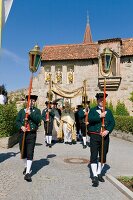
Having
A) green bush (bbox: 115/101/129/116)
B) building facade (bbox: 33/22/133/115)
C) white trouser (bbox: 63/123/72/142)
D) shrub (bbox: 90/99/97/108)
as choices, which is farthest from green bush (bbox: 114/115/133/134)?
building facade (bbox: 33/22/133/115)

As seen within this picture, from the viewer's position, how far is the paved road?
6.30 meters

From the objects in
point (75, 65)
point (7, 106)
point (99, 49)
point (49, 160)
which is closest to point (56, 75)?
point (75, 65)

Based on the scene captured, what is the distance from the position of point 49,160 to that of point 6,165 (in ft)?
5.56

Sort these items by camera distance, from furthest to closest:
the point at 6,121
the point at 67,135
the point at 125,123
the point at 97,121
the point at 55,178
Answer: the point at 125,123 → the point at 67,135 → the point at 6,121 → the point at 97,121 → the point at 55,178

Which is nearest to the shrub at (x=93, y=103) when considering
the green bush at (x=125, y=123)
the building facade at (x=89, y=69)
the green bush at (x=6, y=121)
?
the building facade at (x=89, y=69)

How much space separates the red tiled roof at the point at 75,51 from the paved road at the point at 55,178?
72.0 feet

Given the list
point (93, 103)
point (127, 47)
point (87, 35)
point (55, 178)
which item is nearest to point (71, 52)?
point (127, 47)

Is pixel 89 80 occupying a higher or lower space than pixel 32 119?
higher

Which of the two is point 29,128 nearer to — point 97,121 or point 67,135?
point 97,121

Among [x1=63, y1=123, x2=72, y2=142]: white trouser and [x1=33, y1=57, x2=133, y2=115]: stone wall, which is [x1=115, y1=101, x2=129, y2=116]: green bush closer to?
[x1=33, y1=57, x2=133, y2=115]: stone wall

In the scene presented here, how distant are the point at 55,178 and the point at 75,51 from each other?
2706 cm

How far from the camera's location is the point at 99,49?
31953 millimetres

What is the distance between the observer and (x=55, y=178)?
7789mm

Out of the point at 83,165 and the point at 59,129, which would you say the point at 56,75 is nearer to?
the point at 59,129
